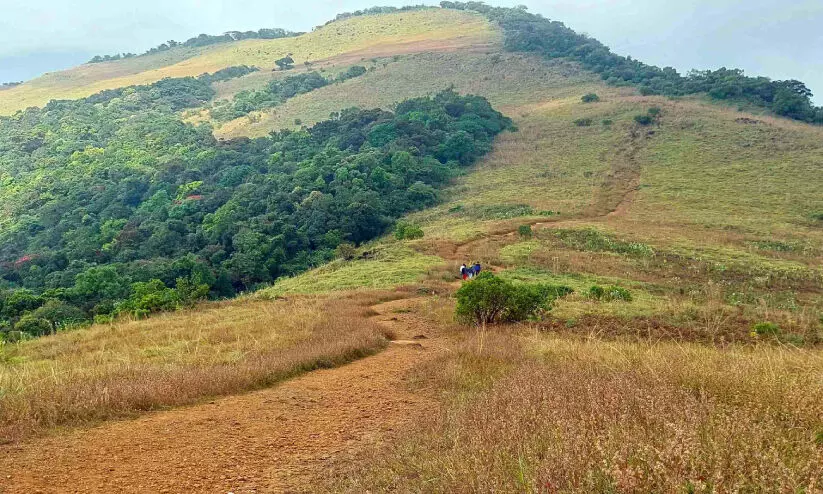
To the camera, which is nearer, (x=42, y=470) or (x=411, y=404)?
(x=42, y=470)

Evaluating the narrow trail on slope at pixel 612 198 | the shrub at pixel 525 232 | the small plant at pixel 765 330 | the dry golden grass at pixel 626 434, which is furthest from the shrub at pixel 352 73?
the dry golden grass at pixel 626 434

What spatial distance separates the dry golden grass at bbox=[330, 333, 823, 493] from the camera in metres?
2.77

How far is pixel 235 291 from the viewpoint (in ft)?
115

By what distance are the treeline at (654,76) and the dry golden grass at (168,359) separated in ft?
223

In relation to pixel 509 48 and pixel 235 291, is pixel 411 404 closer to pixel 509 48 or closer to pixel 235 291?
pixel 235 291

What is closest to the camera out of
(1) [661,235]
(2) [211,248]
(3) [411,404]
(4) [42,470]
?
(4) [42,470]

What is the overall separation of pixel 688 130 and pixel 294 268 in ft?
145

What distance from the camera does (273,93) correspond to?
97.4 meters

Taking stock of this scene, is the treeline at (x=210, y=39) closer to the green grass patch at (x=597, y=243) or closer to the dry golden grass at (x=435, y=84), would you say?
the dry golden grass at (x=435, y=84)

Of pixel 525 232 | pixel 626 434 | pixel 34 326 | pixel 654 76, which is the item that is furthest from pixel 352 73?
pixel 626 434

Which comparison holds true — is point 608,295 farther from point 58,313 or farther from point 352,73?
point 352,73

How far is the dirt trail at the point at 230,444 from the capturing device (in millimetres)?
4328

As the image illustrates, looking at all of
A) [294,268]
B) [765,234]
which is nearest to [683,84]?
[765,234]

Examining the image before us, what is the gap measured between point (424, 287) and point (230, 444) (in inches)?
576
